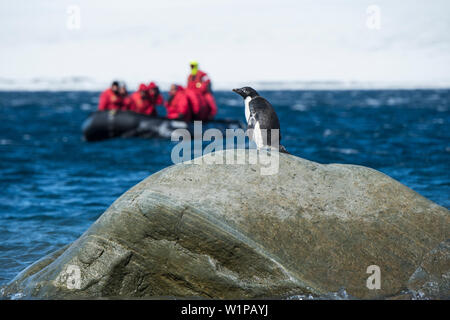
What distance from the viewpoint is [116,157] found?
16.6 metres

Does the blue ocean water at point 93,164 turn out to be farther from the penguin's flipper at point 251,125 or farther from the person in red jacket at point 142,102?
the penguin's flipper at point 251,125

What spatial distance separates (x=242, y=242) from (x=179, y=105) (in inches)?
550

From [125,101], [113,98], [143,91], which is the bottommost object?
[125,101]

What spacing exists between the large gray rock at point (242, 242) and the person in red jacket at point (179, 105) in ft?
43.5

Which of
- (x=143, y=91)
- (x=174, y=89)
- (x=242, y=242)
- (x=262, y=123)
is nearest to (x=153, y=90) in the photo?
(x=143, y=91)

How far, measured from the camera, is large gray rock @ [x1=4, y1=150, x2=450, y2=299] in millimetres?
5691

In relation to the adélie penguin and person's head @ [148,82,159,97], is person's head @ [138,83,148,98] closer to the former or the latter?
person's head @ [148,82,159,97]

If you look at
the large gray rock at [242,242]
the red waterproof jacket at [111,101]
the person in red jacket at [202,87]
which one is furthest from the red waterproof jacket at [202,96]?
the large gray rock at [242,242]

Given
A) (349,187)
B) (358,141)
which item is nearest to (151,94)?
(358,141)

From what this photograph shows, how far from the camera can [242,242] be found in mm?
5656

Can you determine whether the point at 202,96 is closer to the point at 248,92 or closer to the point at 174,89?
the point at 174,89
